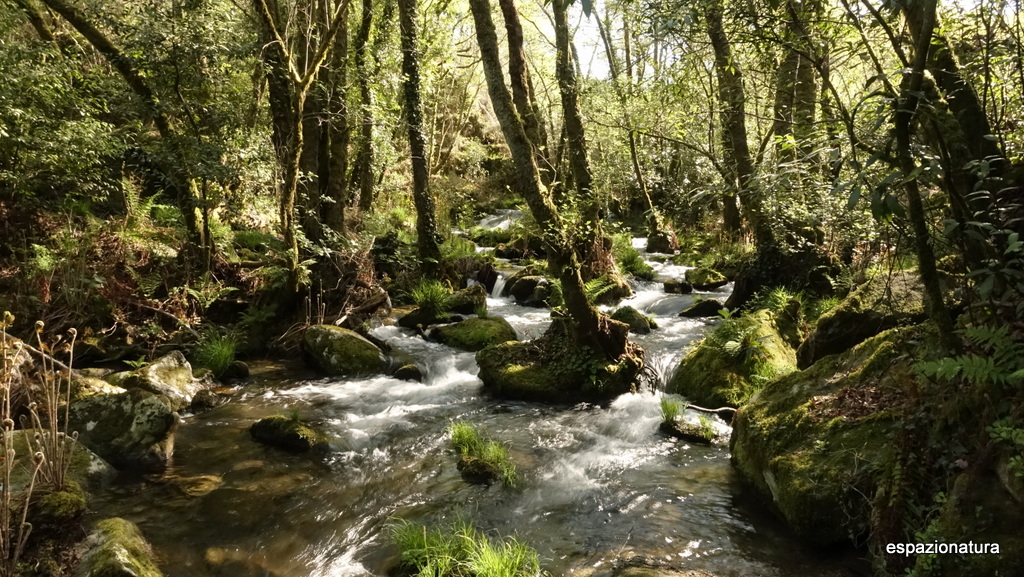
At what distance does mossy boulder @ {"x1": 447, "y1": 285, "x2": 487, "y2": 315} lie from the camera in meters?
11.8

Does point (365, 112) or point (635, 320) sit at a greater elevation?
point (365, 112)

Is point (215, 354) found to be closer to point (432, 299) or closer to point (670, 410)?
point (432, 299)

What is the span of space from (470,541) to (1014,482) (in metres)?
3.33

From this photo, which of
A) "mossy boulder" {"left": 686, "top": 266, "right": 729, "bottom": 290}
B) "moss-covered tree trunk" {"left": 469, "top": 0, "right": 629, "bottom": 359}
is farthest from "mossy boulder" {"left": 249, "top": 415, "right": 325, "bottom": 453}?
"mossy boulder" {"left": 686, "top": 266, "right": 729, "bottom": 290}

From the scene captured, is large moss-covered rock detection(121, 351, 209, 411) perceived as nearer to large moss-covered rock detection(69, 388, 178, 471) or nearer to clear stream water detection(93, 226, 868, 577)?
clear stream water detection(93, 226, 868, 577)

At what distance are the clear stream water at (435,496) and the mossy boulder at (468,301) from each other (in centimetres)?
415

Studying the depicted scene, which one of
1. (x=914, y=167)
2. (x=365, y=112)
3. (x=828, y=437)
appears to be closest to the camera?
(x=914, y=167)

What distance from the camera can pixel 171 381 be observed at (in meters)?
7.57

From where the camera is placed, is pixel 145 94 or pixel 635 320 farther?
pixel 635 320

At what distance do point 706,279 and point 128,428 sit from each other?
1159 centimetres

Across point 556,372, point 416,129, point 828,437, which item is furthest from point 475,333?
point 828,437

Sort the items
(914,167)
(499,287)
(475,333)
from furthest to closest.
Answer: (499,287)
(475,333)
(914,167)

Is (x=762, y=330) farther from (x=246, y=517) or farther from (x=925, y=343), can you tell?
(x=246, y=517)

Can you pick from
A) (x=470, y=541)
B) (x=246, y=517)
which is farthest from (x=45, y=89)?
(x=470, y=541)
